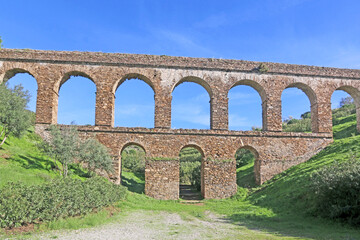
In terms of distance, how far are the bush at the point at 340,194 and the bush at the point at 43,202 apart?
26.3ft

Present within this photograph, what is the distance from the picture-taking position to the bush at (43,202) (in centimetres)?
720

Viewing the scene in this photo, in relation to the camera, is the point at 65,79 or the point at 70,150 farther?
the point at 65,79

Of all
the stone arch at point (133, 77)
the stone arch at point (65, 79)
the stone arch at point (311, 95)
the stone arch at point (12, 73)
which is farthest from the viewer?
the stone arch at point (311, 95)

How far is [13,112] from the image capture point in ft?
44.1

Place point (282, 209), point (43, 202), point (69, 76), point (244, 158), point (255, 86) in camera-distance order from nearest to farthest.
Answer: point (43, 202)
point (282, 209)
point (69, 76)
point (255, 86)
point (244, 158)

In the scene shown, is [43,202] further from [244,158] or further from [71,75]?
[244,158]

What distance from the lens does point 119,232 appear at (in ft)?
26.5

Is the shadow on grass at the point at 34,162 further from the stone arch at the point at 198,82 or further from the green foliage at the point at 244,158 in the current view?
the green foliage at the point at 244,158

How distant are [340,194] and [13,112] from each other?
13728 mm

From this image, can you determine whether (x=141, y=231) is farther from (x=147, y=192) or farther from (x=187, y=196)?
(x=187, y=196)

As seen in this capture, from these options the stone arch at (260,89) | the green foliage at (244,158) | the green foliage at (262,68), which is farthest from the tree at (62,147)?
the green foliage at (244,158)

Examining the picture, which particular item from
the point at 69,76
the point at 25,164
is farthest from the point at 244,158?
the point at 25,164

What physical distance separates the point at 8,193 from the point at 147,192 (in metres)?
11.2

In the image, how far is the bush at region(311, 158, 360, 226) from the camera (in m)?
9.59
